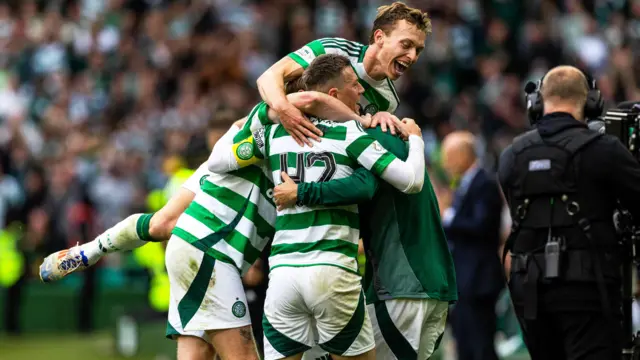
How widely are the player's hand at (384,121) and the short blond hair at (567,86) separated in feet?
3.58

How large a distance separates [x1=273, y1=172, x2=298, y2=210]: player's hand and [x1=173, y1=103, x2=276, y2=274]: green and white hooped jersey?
420mm

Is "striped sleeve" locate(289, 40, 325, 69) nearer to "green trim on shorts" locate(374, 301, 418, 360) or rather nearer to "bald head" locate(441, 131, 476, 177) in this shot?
"green trim on shorts" locate(374, 301, 418, 360)

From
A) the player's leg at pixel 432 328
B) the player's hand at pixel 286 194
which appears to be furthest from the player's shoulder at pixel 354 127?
the player's leg at pixel 432 328

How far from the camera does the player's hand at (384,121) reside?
6098mm

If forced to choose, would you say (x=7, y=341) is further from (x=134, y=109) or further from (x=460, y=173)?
(x=460, y=173)

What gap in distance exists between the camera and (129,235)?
671 centimetres

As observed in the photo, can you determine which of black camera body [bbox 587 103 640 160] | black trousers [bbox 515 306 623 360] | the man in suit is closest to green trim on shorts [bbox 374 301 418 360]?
black trousers [bbox 515 306 623 360]

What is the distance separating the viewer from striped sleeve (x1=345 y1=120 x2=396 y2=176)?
5797mm

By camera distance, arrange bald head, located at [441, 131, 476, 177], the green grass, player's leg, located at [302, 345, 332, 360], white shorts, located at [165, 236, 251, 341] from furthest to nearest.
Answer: the green grass < bald head, located at [441, 131, 476, 177] < white shorts, located at [165, 236, 251, 341] < player's leg, located at [302, 345, 332, 360]

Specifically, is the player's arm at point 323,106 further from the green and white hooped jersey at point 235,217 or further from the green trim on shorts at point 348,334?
the green trim on shorts at point 348,334

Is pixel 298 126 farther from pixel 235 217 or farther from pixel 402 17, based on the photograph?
pixel 402 17

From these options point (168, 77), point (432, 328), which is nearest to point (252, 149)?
point (432, 328)

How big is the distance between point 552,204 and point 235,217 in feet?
5.53

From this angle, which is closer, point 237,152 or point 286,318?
point 286,318
